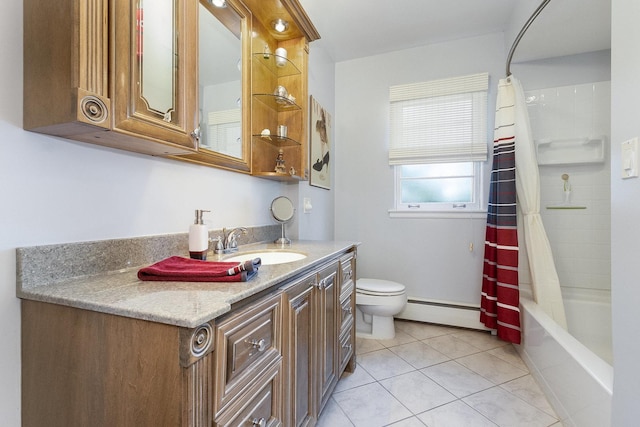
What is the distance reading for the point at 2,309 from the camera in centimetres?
75

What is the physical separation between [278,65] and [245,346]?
175 cm

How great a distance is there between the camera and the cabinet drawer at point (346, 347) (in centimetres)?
166

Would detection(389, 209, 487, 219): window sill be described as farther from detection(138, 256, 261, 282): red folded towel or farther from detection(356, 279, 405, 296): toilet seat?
detection(138, 256, 261, 282): red folded towel

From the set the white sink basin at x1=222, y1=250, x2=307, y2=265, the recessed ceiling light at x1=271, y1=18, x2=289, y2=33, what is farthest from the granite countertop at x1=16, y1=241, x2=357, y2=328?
the recessed ceiling light at x1=271, y1=18, x2=289, y2=33

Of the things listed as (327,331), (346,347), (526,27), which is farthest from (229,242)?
(526,27)

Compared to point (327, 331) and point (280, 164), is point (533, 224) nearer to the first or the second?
point (327, 331)

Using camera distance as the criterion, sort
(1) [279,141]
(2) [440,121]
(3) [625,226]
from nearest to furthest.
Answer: (3) [625,226] < (1) [279,141] < (2) [440,121]

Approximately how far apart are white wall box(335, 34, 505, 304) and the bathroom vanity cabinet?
1935 millimetres

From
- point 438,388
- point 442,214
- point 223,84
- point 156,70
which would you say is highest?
point 223,84

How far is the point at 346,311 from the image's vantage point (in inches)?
69.4

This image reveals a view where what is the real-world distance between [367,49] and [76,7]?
254 cm

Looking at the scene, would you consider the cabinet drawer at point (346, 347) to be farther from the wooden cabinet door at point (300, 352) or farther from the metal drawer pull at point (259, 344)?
the metal drawer pull at point (259, 344)

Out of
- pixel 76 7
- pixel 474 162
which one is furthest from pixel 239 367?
pixel 474 162

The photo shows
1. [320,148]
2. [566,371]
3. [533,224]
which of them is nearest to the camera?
[566,371]
